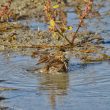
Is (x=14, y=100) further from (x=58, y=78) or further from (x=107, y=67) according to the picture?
(x=107, y=67)

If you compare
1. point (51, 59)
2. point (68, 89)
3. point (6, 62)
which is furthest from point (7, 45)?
point (68, 89)

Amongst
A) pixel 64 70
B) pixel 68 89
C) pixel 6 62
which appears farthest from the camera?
pixel 6 62

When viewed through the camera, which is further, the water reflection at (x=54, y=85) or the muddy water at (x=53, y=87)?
the water reflection at (x=54, y=85)

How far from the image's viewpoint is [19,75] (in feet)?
25.0

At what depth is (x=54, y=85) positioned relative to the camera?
7020mm

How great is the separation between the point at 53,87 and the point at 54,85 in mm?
115

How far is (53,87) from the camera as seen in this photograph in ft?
22.7

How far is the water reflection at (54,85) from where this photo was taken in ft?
21.2

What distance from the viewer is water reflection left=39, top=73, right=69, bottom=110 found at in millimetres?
6465

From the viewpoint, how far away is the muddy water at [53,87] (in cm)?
611

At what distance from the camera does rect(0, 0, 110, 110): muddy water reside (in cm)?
611

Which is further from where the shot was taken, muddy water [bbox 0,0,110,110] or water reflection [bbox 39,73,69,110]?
water reflection [bbox 39,73,69,110]

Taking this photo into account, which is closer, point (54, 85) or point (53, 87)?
point (53, 87)

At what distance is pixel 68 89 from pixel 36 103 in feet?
2.41
